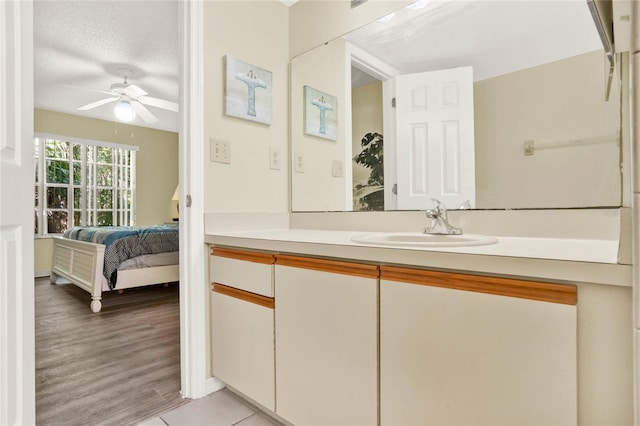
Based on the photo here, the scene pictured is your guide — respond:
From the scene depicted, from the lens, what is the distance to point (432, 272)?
0.95m

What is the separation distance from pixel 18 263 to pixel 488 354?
128 cm

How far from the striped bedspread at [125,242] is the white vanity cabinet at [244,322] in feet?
7.57

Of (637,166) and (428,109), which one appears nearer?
(637,166)

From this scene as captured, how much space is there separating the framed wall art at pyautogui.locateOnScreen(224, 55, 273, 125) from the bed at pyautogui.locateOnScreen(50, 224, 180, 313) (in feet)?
7.96

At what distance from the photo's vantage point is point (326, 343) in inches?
46.8

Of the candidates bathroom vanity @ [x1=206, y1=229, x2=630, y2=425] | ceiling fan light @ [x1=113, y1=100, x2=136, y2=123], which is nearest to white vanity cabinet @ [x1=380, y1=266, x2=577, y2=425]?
bathroom vanity @ [x1=206, y1=229, x2=630, y2=425]

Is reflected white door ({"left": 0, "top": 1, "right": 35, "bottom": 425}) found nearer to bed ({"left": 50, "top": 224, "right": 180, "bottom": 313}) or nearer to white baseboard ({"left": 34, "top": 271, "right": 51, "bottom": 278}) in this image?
bed ({"left": 50, "top": 224, "right": 180, "bottom": 313})

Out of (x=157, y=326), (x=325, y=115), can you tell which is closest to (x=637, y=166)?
(x=325, y=115)

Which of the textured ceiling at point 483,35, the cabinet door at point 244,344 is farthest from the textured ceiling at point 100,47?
the cabinet door at point 244,344

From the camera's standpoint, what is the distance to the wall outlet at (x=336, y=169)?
198 cm

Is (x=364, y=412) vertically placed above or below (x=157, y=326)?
above

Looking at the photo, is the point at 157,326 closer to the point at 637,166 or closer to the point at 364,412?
the point at 364,412

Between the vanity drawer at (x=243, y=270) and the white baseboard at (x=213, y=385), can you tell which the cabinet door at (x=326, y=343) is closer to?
the vanity drawer at (x=243, y=270)

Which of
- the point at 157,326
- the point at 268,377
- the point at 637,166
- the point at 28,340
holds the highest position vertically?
the point at 637,166
